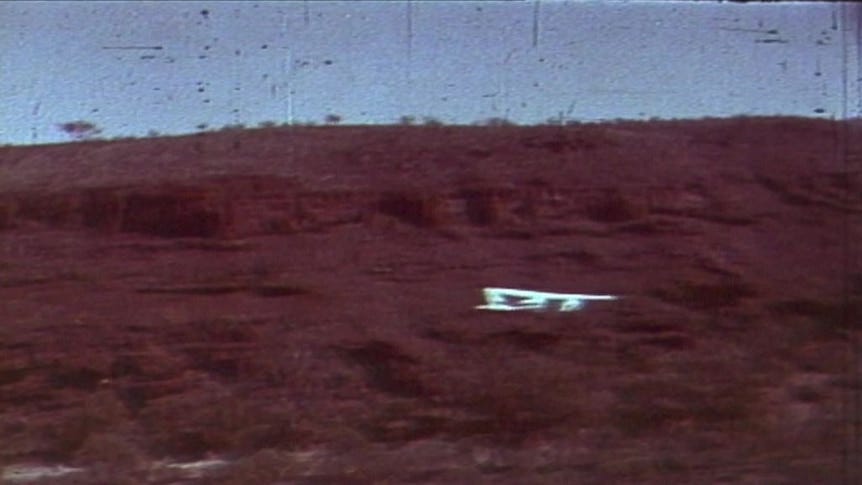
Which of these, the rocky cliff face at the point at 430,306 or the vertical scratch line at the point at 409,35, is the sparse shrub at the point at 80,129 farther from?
the vertical scratch line at the point at 409,35

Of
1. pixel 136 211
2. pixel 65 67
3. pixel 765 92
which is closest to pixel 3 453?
pixel 136 211

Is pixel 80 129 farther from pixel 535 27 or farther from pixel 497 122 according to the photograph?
pixel 535 27

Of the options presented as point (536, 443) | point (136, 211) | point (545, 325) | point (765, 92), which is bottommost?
point (536, 443)

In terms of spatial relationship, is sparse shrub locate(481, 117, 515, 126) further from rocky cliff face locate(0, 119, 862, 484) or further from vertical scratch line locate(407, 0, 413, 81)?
vertical scratch line locate(407, 0, 413, 81)

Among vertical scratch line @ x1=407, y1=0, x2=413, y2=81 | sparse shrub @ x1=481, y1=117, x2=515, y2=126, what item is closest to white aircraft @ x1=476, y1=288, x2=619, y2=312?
sparse shrub @ x1=481, y1=117, x2=515, y2=126

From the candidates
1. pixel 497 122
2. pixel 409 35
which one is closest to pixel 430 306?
pixel 497 122

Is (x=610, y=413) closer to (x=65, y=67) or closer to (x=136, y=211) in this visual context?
(x=136, y=211)
